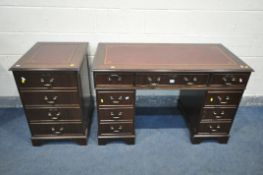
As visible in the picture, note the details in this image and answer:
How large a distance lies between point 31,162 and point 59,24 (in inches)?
49.0

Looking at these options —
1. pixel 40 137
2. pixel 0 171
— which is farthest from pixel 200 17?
pixel 0 171

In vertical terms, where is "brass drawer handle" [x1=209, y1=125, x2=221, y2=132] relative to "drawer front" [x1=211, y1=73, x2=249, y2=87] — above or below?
below

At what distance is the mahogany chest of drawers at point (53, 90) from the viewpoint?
155cm

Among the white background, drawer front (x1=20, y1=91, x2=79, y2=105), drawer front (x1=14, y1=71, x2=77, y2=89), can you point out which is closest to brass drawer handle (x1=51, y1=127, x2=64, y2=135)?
drawer front (x1=20, y1=91, x2=79, y2=105)

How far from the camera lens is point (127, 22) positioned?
2.02 meters

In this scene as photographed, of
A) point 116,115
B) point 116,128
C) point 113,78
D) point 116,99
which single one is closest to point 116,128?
point 116,128

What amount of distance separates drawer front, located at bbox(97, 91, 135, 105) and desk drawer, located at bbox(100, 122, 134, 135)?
0.23 metres

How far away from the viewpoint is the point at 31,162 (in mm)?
1765

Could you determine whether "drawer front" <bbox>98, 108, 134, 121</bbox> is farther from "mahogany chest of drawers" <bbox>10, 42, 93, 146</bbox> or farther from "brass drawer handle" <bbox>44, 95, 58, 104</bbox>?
"brass drawer handle" <bbox>44, 95, 58, 104</bbox>

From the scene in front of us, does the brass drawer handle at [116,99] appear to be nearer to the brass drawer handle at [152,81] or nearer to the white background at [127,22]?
the brass drawer handle at [152,81]

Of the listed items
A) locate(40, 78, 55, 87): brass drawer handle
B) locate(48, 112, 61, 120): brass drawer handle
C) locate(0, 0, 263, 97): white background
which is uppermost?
locate(0, 0, 263, 97): white background

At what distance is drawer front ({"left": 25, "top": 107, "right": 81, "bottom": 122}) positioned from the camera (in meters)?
1.73

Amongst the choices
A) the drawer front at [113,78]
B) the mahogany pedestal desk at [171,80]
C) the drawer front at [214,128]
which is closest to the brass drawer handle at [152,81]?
the mahogany pedestal desk at [171,80]

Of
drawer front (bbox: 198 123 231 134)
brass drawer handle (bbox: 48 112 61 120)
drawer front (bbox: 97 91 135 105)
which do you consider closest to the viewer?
drawer front (bbox: 97 91 135 105)
